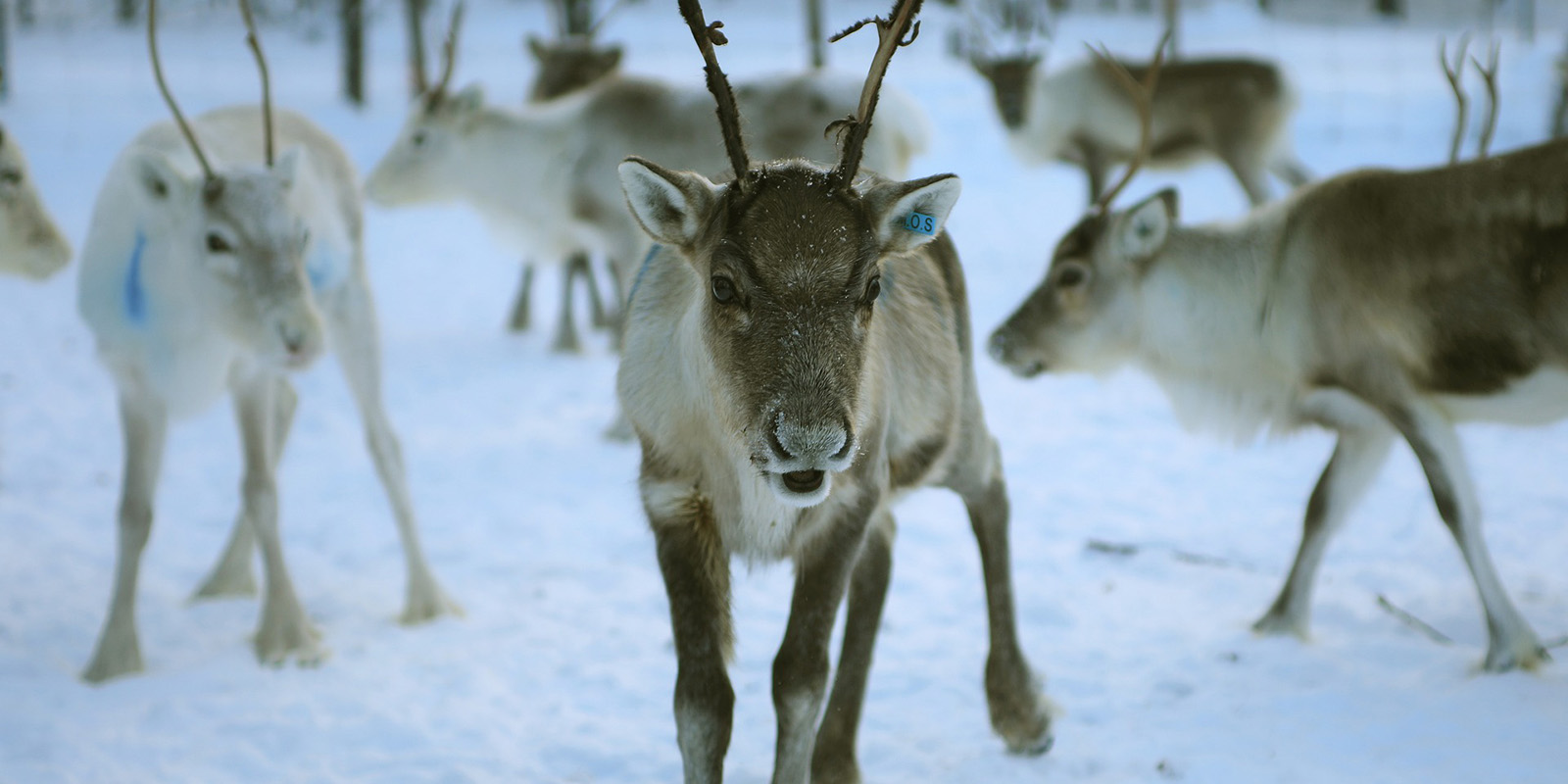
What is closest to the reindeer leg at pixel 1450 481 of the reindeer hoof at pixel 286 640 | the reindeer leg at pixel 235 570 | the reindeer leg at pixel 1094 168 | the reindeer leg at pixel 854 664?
the reindeer leg at pixel 854 664

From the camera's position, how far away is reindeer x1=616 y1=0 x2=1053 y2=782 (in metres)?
2.44

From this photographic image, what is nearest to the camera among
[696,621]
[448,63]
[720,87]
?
[720,87]

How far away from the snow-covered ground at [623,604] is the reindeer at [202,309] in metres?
0.36

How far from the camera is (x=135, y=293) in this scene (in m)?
4.28

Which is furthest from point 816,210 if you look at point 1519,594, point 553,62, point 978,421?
point 553,62

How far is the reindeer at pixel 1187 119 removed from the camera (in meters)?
10.7

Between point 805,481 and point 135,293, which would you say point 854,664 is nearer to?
point 805,481

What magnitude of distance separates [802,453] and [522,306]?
7678 millimetres

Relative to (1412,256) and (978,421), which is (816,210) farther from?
(1412,256)

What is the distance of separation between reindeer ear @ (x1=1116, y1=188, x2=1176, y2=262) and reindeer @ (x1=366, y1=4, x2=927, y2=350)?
2706mm

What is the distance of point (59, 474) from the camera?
6270 mm

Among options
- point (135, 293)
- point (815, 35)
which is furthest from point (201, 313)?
point (815, 35)

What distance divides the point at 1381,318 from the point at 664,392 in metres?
2.61

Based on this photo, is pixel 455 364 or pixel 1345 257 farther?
pixel 455 364
